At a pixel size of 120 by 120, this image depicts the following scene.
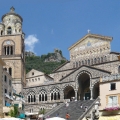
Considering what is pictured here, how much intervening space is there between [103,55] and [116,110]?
30119mm


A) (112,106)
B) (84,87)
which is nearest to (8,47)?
(84,87)

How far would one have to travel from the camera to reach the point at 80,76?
6138cm

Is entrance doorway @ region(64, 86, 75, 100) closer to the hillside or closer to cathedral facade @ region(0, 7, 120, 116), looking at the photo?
cathedral facade @ region(0, 7, 120, 116)

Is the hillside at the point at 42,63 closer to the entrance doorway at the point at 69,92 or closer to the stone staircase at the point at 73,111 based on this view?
the entrance doorway at the point at 69,92

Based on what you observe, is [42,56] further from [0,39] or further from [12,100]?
[12,100]

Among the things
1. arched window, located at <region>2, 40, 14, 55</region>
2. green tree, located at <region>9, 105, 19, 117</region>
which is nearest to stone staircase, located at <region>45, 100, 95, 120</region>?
green tree, located at <region>9, 105, 19, 117</region>

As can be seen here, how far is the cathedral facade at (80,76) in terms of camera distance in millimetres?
59938

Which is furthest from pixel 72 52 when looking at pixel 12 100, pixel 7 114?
pixel 7 114

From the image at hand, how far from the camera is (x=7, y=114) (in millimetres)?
46000

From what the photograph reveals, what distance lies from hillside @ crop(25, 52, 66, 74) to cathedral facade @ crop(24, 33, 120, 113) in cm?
5716

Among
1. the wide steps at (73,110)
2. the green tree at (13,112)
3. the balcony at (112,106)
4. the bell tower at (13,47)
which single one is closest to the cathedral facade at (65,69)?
the bell tower at (13,47)

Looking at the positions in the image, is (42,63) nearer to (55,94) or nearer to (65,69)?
(65,69)

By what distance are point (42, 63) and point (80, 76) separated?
3041 inches

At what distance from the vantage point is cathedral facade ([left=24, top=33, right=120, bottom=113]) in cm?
5994
